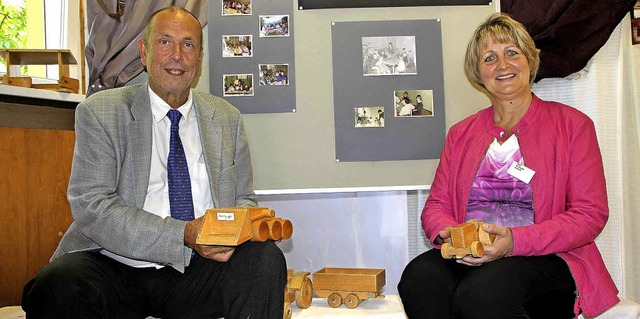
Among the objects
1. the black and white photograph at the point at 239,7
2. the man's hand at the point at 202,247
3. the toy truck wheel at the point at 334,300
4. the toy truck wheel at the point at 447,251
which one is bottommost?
the toy truck wheel at the point at 334,300

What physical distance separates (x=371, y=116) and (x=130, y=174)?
1.08 m

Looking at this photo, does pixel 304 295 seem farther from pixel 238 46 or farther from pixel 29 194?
pixel 29 194

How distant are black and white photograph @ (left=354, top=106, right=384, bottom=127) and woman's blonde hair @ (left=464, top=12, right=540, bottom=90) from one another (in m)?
0.50

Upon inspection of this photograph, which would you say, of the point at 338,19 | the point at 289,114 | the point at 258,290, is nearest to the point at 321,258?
the point at 289,114

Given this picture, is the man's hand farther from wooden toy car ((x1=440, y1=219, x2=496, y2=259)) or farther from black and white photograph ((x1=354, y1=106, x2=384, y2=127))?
black and white photograph ((x1=354, y1=106, x2=384, y2=127))

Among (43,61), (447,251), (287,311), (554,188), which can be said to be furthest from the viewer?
(43,61)

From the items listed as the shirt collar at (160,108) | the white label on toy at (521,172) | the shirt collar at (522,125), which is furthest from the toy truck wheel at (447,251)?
the shirt collar at (160,108)

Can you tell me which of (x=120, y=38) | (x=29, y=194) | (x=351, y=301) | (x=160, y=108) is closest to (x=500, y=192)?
(x=351, y=301)

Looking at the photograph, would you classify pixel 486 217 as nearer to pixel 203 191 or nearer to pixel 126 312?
pixel 203 191

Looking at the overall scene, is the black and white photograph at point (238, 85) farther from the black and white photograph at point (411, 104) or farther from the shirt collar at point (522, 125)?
the shirt collar at point (522, 125)

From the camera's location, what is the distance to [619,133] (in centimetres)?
252

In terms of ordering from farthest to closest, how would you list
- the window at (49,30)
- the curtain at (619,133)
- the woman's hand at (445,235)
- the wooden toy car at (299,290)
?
the window at (49,30) < the curtain at (619,133) < the wooden toy car at (299,290) < the woman's hand at (445,235)

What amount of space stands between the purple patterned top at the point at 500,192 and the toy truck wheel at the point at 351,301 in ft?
2.19

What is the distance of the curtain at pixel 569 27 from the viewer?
2426 mm
